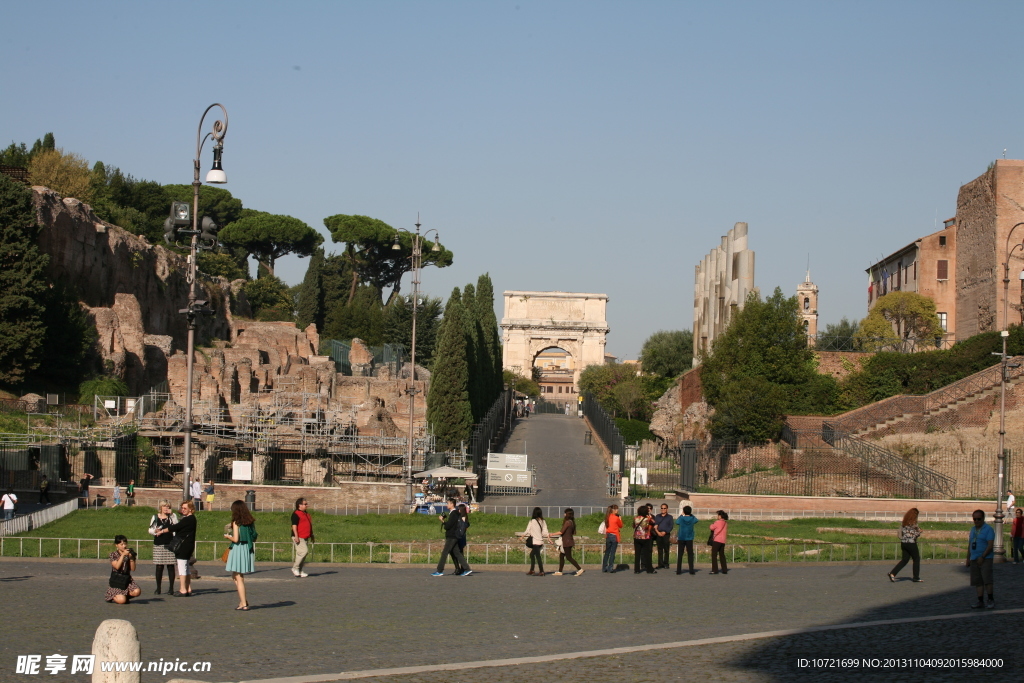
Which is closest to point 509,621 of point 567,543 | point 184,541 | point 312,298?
point 184,541

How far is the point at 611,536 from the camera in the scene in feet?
53.5

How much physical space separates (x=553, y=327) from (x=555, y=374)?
26.5 m

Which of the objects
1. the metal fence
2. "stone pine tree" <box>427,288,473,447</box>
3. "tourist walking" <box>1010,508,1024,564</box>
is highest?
"stone pine tree" <box>427,288,473,447</box>

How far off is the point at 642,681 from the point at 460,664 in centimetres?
153

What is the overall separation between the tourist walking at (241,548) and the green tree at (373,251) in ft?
245

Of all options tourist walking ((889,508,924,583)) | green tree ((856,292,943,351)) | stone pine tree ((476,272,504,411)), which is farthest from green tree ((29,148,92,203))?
tourist walking ((889,508,924,583))

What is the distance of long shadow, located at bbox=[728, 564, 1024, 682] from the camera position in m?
8.78

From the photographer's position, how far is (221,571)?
1562 centimetres

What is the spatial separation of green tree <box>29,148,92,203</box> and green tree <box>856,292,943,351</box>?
39.4 meters

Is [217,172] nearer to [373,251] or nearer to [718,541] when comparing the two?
[718,541]

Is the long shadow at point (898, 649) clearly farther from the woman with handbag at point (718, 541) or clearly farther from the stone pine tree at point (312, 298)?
the stone pine tree at point (312, 298)

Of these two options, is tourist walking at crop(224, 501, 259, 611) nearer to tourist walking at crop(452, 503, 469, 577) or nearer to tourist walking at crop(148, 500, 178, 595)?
tourist walking at crop(148, 500, 178, 595)

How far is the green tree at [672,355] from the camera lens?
226 feet

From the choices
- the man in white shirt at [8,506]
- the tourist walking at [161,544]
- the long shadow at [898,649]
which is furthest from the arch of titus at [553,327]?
the long shadow at [898,649]
